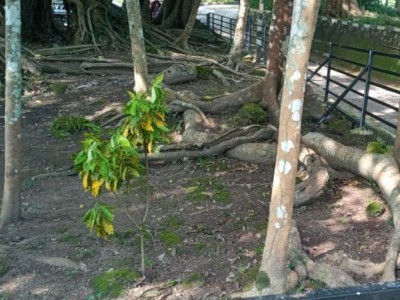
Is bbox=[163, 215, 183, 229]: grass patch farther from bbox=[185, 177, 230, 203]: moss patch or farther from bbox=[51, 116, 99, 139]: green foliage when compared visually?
bbox=[51, 116, 99, 139]: green foliage

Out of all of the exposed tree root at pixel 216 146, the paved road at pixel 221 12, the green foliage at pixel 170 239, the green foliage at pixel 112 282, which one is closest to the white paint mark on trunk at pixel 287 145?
the green foliage at pixel 112 282

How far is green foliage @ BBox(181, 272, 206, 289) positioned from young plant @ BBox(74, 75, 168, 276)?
2.27ft

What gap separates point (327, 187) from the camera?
5.75m

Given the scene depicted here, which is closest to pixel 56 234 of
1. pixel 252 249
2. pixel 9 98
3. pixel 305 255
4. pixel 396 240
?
pixel 9 98

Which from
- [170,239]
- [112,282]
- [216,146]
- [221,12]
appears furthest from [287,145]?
[221,12]

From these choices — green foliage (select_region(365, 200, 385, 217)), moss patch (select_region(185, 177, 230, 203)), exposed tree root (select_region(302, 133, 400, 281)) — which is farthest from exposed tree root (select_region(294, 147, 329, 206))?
moss patch (select_region(185, 177, 230, 203))

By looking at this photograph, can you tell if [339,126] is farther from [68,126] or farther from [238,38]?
[238,38]

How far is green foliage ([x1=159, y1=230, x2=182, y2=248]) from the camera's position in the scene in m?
4.89

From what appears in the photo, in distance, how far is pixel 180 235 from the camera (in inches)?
200

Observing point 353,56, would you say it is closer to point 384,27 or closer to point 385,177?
point 384,27

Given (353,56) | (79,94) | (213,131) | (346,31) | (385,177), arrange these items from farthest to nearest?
(346,31), (353,56), (79,94), (213,131), (385,177)

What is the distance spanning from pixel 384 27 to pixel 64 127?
837 cm

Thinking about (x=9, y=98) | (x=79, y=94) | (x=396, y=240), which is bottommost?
(x=79, y=94)

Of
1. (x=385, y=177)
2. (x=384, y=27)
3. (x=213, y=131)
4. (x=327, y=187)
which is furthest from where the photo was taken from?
(x=384, y=27)
